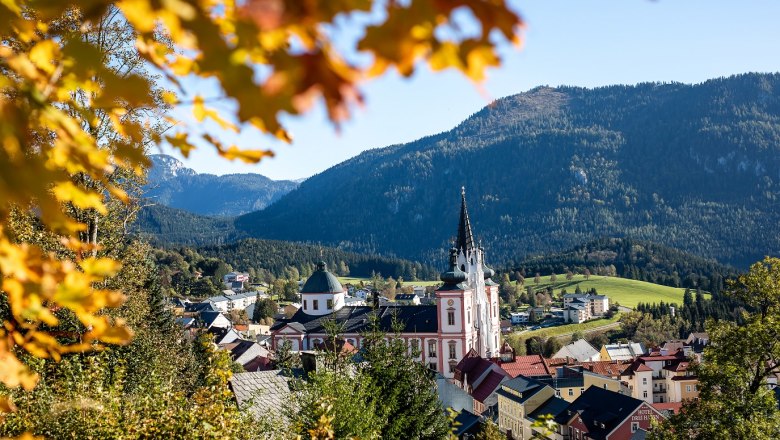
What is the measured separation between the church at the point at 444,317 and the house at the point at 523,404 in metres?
12.3

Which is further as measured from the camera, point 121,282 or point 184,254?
point 184,254

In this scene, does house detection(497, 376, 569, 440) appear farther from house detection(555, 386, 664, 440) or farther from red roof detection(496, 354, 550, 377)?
red roof detection(496, 354, 550, 377)

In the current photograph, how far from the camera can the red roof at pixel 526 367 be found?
58.4m

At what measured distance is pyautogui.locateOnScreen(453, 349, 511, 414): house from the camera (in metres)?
53.8

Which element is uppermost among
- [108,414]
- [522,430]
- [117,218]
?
[117,218]

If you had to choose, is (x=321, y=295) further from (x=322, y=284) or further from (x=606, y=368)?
(x=606, y=368)

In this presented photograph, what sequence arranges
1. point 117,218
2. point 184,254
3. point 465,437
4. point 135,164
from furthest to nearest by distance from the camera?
point 184,254 < point 465,437 < point 117,218 < point 135,164

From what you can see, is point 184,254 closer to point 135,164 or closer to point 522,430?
point 522,430

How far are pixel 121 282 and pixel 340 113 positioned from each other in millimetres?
17601

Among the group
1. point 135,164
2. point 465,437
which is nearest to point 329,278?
point 465,437

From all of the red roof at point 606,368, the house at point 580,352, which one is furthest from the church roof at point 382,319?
the house at point 580,352

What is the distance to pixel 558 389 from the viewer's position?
54938 millimetres

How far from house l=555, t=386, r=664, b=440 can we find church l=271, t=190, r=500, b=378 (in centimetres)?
1847

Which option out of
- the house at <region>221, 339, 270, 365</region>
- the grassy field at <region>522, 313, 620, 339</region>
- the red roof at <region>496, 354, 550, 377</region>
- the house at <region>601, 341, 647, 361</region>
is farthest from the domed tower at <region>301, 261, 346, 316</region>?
the grassy field at <region>522, 313, 620, 339</region>
